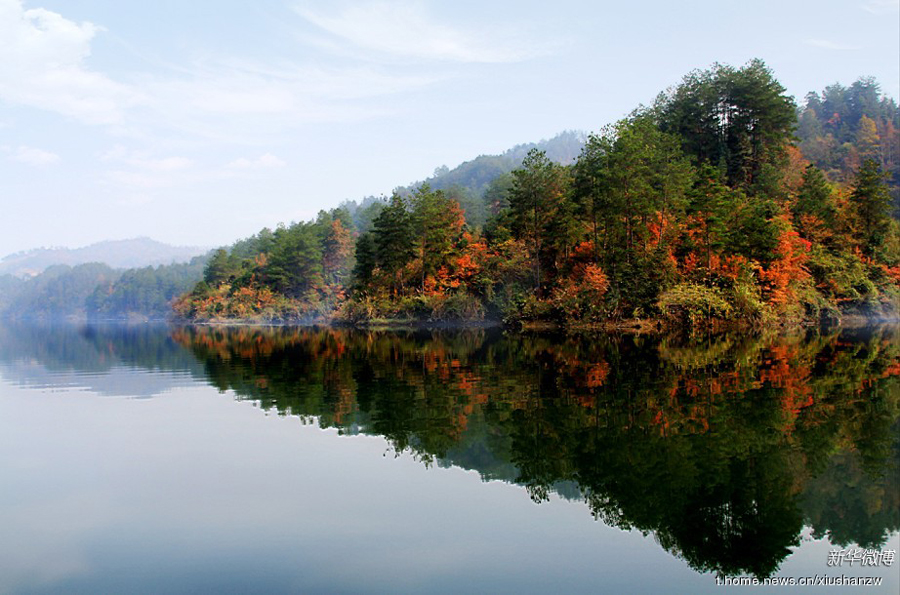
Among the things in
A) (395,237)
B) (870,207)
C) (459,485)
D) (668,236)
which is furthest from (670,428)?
(870,207)

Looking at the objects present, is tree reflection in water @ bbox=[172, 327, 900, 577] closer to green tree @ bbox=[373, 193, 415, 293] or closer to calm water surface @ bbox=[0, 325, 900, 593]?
calm water surface @ bbox=[0, 325, 900, 593]

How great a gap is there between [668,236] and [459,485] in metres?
38.4

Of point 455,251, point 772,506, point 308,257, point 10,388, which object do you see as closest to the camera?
point 772,506

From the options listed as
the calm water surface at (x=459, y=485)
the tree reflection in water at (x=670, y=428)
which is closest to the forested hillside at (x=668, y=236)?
the tree reflection in water at (x=670, y=428)

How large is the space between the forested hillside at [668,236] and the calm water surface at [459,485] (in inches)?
956

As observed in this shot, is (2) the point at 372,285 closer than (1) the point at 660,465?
No

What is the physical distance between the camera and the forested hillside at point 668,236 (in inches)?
1569

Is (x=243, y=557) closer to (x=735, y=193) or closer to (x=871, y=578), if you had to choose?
(x=871, y=578)

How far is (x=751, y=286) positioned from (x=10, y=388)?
4091 centimetres

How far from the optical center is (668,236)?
42.3 m

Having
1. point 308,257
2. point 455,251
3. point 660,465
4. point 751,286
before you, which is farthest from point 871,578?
point 308,257

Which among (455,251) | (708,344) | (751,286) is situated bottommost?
(708,344)

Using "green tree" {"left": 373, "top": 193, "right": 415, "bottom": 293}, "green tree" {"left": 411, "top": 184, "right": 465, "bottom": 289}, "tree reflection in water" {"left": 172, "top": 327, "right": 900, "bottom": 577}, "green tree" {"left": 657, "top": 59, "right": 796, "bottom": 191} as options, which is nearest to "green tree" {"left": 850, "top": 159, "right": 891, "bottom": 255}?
"green tree" {"left": 657, "top": 59, "right": 796, "bottom": 191}

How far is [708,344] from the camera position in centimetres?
2702
